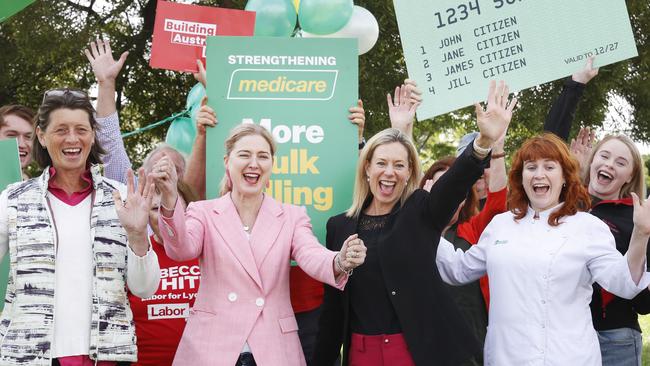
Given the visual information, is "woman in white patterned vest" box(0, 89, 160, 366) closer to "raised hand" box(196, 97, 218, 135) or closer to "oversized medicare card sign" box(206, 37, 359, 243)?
"raised hand" box(196, 97, 218, 135)

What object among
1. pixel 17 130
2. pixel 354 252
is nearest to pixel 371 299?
pixel 354 252

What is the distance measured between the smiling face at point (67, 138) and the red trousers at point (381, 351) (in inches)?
58.2

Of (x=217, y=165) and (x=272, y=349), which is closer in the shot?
(x=272, y=349)

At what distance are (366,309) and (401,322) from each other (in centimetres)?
19

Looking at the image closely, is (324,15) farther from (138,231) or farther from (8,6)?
(138,231)

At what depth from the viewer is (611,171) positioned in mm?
4629

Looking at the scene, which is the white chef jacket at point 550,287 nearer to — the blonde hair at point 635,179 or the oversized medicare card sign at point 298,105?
the blonde hair at point 635,179

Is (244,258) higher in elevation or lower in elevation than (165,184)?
lower

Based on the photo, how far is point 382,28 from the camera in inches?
433

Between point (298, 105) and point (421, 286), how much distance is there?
1.32 m

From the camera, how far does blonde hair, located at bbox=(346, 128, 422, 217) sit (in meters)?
4.07

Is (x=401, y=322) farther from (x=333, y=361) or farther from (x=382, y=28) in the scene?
(x=382, y=28)

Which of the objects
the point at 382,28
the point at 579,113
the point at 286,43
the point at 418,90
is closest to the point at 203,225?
the point at 286,43

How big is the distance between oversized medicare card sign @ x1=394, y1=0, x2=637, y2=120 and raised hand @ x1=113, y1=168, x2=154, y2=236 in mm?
1982
